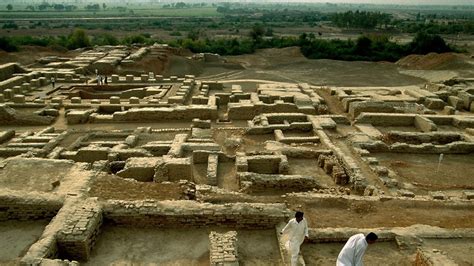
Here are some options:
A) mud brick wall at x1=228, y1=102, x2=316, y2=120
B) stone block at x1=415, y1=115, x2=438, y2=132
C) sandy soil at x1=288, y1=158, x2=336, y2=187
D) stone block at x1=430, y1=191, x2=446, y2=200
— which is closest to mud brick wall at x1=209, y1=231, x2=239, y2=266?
sandy soil at x1=288, y1=158, x2=336, y2=187

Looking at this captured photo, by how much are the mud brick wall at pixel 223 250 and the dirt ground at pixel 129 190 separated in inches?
99.8

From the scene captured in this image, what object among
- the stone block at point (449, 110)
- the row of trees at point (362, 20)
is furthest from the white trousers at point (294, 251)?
the row of trees at point (362, 20)

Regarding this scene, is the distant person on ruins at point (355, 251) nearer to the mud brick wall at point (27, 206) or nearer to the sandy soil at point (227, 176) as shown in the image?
the mud brick wall at point (27, 206)

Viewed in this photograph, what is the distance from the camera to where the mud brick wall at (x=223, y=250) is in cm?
594

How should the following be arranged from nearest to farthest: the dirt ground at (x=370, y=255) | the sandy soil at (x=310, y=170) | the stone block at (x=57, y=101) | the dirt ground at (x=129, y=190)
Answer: the dirt ground at (x=370, y=255)
the dirt ground at (x=129, y=190)
the sandy soil at (x=310, y=170)
the stone block at (x=57, y=101)

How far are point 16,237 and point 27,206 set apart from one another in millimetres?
602

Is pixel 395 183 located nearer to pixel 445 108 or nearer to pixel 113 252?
pixel 113 252

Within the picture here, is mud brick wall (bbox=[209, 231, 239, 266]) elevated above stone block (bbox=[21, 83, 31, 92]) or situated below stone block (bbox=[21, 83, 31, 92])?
above

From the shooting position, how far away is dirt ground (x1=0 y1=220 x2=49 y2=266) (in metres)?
6.53

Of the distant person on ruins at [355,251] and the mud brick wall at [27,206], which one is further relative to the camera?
the mud brick wall at [27,206]

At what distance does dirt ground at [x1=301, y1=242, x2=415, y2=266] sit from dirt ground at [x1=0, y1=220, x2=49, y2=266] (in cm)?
440

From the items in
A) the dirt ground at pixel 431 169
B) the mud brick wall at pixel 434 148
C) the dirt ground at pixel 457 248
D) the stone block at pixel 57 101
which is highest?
the dirt ground at pixel 457 248

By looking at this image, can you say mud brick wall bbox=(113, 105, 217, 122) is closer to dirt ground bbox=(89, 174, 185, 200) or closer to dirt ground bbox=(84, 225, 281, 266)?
dirt ground bbox=(89, 174, 185, 200)

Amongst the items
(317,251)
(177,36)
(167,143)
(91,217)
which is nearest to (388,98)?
(167,143)
